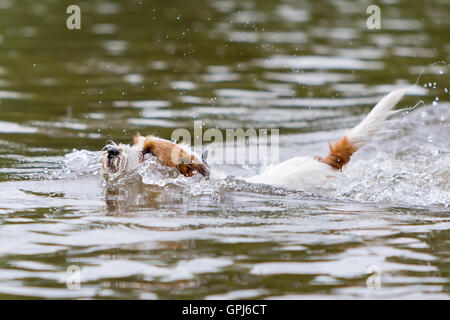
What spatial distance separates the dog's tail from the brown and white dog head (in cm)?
132

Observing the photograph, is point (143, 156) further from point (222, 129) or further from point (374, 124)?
point (222, 129)

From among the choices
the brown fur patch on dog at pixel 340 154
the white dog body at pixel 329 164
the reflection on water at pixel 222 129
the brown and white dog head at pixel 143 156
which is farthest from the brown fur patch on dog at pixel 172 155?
the brown fur patch on dog at pixel 340 154

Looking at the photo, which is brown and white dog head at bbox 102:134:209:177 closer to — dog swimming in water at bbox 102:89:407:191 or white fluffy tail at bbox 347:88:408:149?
dog swimming in water at bbox 102:89:407:191

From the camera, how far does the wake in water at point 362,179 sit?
6.94m

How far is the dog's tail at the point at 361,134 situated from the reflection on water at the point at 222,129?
11.4 inches

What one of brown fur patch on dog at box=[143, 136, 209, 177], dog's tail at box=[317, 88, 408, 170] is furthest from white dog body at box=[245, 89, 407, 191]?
brown fur patch on dog at box=[143, 136, 209, 177]

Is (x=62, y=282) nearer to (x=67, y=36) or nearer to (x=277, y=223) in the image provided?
(x=277, y=223)

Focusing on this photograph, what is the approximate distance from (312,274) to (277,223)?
44.1 inches

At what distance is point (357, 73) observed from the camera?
13.5 metres

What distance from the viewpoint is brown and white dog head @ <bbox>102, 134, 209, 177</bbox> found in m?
6.86

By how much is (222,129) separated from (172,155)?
345 cm

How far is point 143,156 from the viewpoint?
6.94 metres

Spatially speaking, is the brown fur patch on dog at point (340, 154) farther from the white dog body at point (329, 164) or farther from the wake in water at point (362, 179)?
the wake in water at point (362, 179)

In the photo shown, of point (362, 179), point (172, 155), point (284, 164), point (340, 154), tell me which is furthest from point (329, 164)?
point (172, 155)
